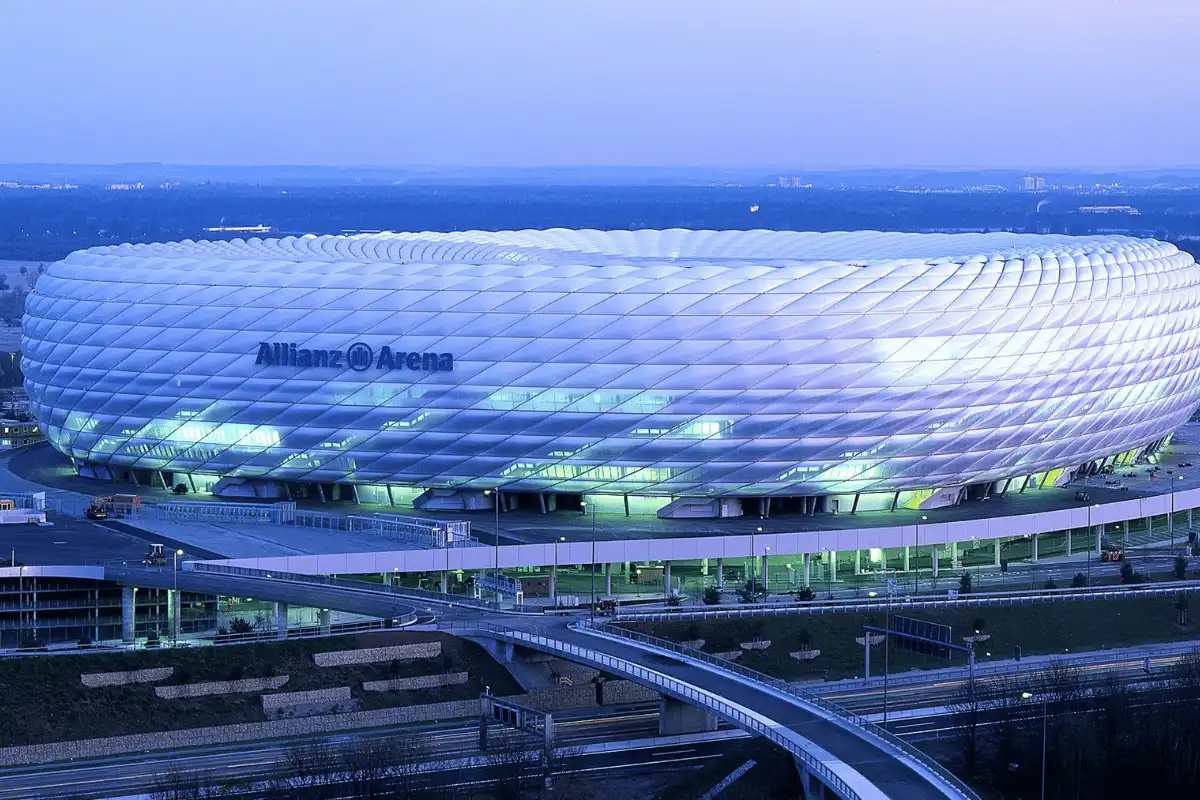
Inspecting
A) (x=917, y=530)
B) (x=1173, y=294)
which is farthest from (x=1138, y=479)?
(x=917, y=530)

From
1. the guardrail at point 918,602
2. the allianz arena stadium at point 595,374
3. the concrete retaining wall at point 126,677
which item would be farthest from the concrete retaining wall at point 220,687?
the allianz arena stadium at point 595,374

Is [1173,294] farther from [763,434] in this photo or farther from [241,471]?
[241,471]

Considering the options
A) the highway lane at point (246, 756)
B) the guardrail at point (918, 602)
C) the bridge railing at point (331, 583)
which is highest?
the bridge railing at point (331, 583)

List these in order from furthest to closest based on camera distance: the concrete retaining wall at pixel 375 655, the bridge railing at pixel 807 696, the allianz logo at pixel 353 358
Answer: the allianz logo at pixel 353 358
the concrete retaining wall at pixel 375 655
the bridge railing at pixel 807 696

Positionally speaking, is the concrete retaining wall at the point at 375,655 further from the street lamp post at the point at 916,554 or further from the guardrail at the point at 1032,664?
the street lamp post at the point at 916,554

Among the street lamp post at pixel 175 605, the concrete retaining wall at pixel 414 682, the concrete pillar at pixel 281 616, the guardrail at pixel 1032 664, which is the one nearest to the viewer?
the concrete retaining wall at pixel 414 682

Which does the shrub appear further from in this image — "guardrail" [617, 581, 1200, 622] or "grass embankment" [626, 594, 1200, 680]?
"grass embankment" [626, 594, 1200, 680]

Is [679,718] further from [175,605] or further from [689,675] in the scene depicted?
[175,605]
